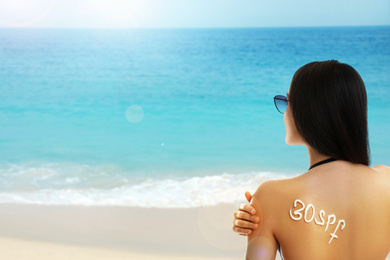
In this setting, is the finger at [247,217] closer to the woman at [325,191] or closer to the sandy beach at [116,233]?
the woman at [325,191]

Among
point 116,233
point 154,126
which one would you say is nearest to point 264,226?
point 116,233

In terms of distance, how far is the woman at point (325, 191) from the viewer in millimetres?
1044

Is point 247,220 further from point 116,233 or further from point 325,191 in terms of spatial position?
point 116,233

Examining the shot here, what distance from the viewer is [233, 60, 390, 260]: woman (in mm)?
1044

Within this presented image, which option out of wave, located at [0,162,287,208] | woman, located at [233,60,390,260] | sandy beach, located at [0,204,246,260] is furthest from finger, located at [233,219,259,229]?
wave, located at [0,162,287,208]

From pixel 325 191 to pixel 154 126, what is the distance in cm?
1143

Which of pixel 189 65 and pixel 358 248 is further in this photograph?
pixel 189 65

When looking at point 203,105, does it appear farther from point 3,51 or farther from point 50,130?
point 3,51

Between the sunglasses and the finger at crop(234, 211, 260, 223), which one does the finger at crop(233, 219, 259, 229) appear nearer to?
the finger at crop(234, 211, 260, 223)

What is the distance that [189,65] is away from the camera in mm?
28703

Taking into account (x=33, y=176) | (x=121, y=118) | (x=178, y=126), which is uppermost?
(x=121, y=118)

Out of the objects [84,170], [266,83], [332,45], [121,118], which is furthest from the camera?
[332,45]

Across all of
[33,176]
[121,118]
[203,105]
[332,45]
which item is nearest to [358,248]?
[33,176]

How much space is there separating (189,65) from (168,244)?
83.1 ft
